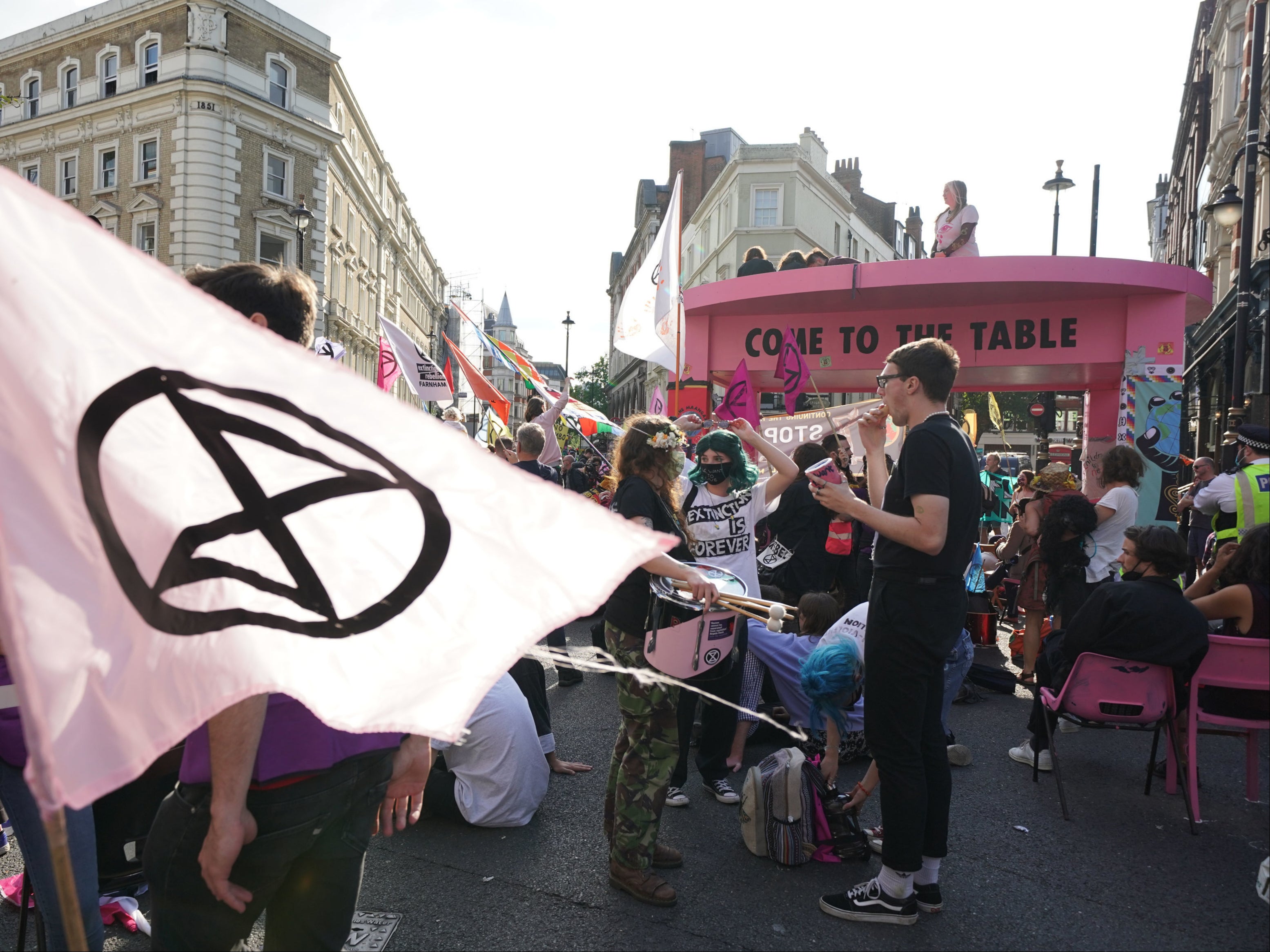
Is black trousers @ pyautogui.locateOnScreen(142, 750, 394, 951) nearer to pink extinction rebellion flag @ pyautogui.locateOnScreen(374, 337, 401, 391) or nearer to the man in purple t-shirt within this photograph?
the man in purple t-shirt

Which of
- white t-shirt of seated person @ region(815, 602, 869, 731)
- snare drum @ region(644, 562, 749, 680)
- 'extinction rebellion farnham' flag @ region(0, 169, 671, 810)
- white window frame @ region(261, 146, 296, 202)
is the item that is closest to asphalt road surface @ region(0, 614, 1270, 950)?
white t-shirt of seated person @ region(815, 602, 869, 731)

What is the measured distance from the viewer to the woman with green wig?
4.33 m

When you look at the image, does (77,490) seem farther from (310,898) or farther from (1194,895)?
(1194,895)

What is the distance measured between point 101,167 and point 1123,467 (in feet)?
132

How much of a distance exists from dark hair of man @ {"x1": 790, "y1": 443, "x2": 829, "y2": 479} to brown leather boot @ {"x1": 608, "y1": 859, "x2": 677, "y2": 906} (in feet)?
10.8

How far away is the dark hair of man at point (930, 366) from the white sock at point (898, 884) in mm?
1757

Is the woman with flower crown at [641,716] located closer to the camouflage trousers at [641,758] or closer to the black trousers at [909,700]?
the camouflage trousers at [641,758]

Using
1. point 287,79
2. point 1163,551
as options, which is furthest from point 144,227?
point 1163,551

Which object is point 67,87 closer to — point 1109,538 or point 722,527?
point 722,527

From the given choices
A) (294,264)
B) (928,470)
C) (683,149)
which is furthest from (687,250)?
(928,470)

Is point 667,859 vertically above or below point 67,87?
below

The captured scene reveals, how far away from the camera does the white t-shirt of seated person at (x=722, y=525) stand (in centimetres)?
444

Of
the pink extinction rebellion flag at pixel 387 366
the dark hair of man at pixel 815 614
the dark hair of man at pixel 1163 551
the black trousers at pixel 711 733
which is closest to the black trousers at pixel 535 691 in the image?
the black trousers at pixel 711 733

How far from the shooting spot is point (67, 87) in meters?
36.0
